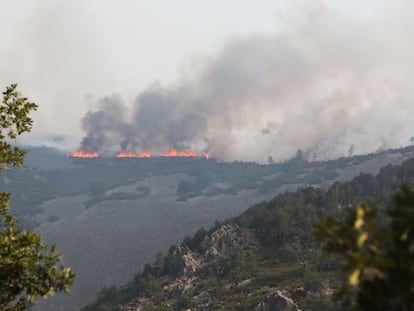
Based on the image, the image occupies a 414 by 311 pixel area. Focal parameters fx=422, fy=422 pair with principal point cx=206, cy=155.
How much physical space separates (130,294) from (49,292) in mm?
141777

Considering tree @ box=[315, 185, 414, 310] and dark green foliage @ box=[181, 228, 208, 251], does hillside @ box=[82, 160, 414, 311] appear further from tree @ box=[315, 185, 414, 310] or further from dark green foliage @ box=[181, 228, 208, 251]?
tree @ box=[315, 185, 414, 310]

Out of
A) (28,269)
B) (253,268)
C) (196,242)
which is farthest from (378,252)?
(196,242)

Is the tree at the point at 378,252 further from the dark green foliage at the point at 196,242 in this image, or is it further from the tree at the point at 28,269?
the dark green foliage at the point at 196,242

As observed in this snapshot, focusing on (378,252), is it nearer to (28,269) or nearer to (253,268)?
(28,269)

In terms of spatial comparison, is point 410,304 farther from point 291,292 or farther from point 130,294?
point 130,294

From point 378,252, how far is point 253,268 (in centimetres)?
14335

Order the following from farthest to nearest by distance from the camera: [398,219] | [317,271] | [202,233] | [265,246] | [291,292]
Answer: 1. [202,233]
2. [265,246]
3. [317,271]
4. [291,292]
5. [398,219]

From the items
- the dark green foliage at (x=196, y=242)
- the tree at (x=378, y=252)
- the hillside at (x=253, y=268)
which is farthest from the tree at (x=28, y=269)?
the dark green foliage at (x=196, y=242)

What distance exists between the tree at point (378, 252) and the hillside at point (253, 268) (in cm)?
9780

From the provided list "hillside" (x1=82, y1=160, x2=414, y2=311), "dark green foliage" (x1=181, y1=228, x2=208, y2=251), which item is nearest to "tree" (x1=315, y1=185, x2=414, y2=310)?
"hillside" (x1=82, y1=160, x2=414, y2=311)

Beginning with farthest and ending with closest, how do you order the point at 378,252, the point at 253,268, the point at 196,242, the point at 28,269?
1. the point at 196,242
2. the point at 253,268
3. the point at 28,269
4. the point at 378,252

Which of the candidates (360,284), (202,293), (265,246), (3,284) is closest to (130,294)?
(202,293)

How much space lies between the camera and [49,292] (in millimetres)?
15023

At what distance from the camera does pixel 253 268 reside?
14638cm
